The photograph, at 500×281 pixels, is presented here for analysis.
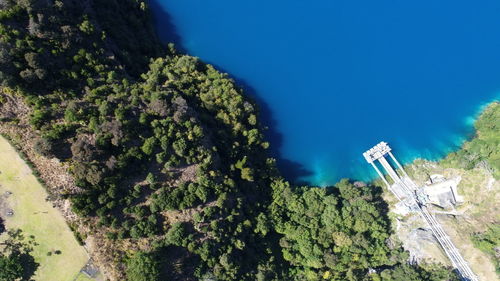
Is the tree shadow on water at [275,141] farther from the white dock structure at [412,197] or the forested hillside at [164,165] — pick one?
the white dock structure at [412,197]

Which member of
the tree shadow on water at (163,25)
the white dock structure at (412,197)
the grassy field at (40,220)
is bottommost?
the grassy field at (40,220)

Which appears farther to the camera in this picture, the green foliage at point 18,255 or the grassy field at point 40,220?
the grassy field at point 40,220

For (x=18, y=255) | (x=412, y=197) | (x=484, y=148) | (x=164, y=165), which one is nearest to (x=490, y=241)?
(x=412, y=197)

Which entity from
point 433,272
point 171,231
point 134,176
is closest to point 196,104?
point 134,176

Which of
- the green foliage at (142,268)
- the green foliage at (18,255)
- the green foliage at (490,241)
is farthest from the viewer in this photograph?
the green foliage at (490,241)

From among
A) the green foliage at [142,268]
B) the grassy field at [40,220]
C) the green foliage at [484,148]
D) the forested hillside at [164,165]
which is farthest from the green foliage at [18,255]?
the green foliage at [484,148]

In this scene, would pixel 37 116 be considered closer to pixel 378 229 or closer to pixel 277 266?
pixel 277 266

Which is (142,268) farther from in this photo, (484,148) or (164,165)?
(484,148)
